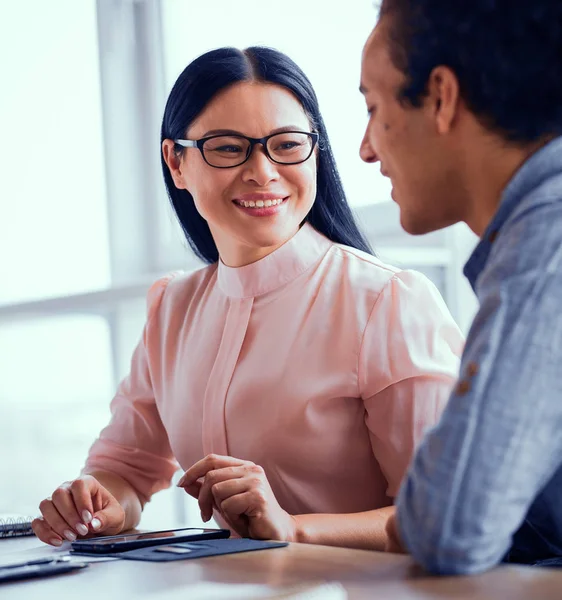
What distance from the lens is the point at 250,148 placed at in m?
1.81

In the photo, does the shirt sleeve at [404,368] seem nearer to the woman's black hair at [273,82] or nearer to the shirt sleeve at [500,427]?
the woman's black hair at [273,82]

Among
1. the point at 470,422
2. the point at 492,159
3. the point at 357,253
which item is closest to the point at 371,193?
the point at 357,253

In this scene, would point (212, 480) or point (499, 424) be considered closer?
point (499, 424)

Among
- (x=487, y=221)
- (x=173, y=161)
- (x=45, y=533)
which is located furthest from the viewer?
(x=173, y=161)

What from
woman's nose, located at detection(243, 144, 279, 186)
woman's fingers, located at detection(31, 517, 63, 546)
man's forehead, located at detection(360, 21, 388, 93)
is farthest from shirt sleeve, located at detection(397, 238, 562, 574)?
woman's nose, located at detection(243, 144, 279, 186)

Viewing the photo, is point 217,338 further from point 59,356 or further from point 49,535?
point 59,356

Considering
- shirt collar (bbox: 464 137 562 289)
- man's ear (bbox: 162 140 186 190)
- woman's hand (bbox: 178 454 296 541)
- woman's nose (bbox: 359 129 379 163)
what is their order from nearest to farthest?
shirt collar (bbox: 464 137 562 289)
woman's nose (bbox: 359 129 379 163)
woman's hand (bbox: 178 454 296 541)
man's ear (bbox: 162 140 186 190)

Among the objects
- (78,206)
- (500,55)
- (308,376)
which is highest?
(500,55)

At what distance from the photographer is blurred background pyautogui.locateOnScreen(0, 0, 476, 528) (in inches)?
151

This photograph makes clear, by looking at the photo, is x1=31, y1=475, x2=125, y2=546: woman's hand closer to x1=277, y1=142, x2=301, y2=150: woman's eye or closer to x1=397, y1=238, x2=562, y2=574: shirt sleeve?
x1=277, y1=142, x2=301, y2=150: woman's eye

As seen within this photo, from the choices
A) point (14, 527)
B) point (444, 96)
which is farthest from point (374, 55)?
point (14, 527)

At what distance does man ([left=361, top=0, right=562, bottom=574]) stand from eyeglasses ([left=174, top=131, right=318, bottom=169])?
0.56 m

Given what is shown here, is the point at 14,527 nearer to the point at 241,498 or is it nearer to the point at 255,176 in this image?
the point at 241,498

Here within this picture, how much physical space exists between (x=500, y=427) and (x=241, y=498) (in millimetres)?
571
